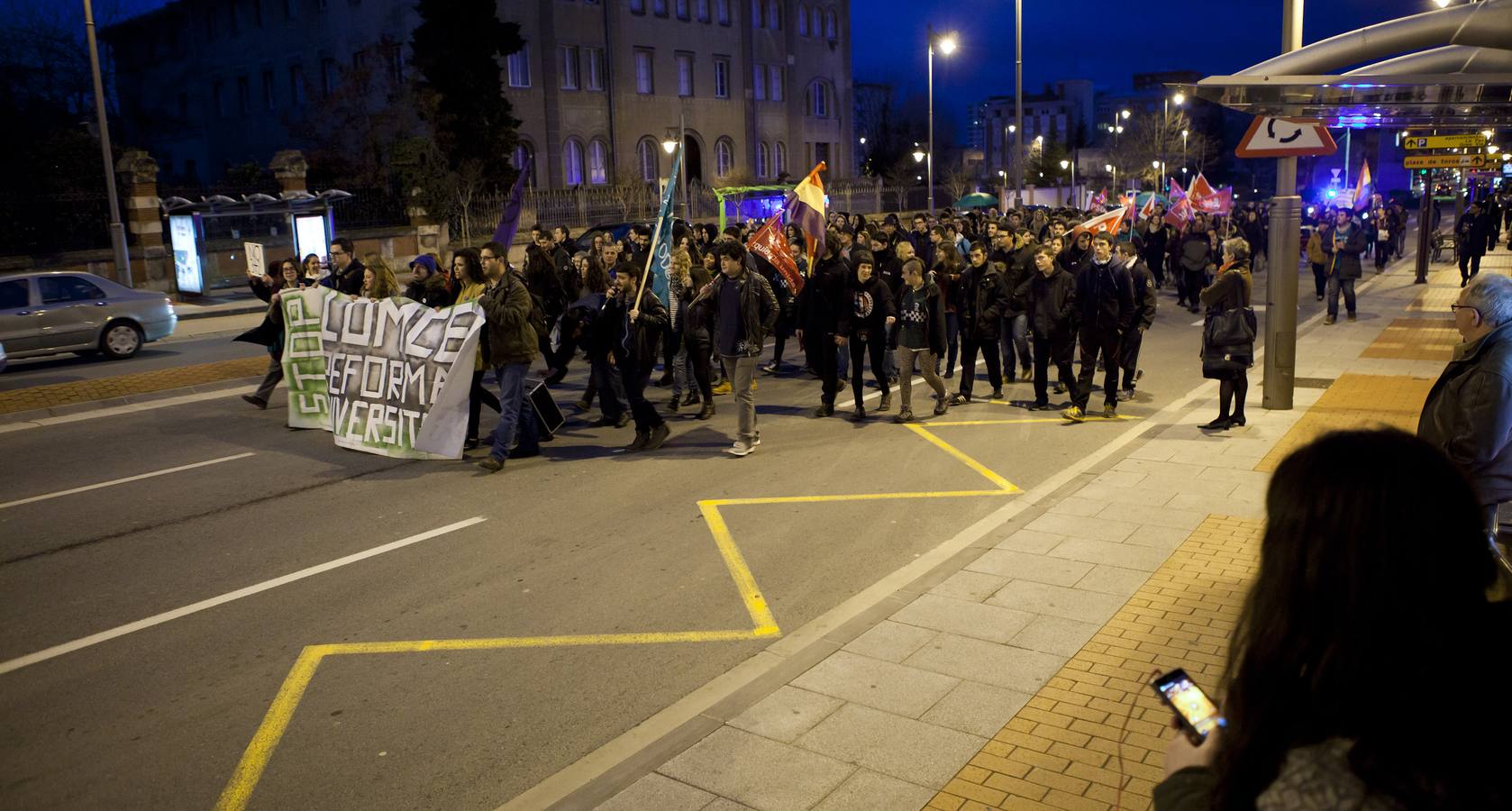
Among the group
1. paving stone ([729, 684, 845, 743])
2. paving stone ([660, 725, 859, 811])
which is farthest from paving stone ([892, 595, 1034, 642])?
paving stone ([660, 725, 859, 811])

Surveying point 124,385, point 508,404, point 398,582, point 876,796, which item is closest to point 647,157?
point 124,385

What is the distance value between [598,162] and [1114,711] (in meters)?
49.3

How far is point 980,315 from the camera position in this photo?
513 inches

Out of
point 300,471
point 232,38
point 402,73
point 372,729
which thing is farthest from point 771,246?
point 232,38

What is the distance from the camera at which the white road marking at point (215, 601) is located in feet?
21.0

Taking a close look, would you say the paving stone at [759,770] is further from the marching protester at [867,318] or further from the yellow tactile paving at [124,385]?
the yellow tactile paving at [124,385]

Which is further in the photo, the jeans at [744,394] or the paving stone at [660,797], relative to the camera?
the jeans at [744,394]

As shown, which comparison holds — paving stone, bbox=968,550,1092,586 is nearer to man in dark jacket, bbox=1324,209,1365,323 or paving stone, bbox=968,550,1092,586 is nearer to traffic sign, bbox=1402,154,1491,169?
man in dark jacket, bbox=1324,209,1365,323

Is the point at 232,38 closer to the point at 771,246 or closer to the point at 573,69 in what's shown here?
the point at 573,69

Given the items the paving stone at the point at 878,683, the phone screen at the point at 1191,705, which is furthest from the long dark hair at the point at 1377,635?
the paving stone at the point at 878,683

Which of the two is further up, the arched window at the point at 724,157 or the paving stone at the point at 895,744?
the arched window at the point at 724,157

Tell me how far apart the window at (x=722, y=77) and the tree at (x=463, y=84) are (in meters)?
16.5

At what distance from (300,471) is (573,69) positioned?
1680 inches

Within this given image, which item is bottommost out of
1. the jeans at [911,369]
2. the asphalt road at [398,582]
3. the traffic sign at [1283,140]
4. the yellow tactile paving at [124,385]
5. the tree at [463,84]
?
the asphalt road at [398,582]
